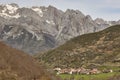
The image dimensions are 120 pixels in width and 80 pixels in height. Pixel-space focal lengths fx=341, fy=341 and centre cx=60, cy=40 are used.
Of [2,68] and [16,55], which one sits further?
[16,55]

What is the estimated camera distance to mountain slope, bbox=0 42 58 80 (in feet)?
51.2

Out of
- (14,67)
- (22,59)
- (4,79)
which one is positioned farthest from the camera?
(22,59)

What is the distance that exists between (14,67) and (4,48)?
64.3 inches

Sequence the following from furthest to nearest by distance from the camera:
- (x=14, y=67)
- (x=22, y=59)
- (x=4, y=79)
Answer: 1. (x=22, y=59)
2. (x=14, y=67)
3. (x=4, y=79)

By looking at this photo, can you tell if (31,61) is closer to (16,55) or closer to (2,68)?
(16,55)

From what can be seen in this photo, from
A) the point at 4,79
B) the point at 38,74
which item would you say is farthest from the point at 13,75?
the point at 38,74

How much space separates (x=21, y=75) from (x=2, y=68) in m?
0.99

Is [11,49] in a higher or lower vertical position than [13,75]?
higher

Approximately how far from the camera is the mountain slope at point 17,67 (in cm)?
1560

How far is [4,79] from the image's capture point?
49.8ft

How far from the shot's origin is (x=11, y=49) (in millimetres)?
17812

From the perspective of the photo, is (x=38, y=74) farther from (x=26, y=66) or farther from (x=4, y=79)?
(x=4, y=79)

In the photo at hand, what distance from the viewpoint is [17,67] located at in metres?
16.4

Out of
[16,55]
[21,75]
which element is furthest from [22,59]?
[21,75]
